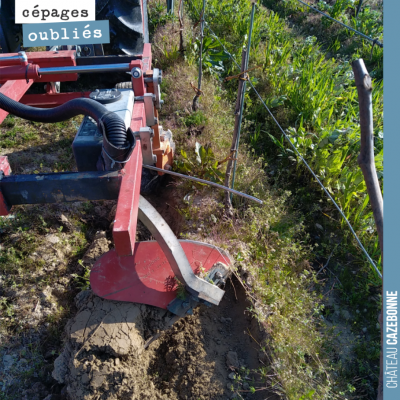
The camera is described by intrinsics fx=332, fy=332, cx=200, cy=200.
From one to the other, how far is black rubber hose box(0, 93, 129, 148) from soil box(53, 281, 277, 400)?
0.96 metres

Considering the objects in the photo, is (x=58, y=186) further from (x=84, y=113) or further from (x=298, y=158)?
(x=298, y=158)

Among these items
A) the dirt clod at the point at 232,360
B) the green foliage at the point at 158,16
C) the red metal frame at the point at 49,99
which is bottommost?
the dirt clod at the point at 232,360

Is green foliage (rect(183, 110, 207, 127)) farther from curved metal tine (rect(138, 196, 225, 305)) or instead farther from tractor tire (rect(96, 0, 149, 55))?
curved metal tine (rect(138, 196, 225, 305))

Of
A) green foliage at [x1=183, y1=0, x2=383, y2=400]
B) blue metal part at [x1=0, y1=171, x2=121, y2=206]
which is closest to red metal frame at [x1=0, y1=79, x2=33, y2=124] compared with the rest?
blue metal part at [x1=0, y1=171, x2=121, y2=206]

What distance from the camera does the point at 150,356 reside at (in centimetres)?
181

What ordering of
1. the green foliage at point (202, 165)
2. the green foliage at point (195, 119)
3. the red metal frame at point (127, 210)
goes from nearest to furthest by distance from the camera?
the red metal frame at point (127, 210)
the green foliage at point (202, 165)
the green foliage at point (195, 119)

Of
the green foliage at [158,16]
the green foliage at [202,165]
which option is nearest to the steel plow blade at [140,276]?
the green foliage at [202,165]

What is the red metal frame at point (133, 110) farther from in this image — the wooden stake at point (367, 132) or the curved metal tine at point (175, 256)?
the wooden stake at point (367, 132)

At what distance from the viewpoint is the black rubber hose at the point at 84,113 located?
4.14ft

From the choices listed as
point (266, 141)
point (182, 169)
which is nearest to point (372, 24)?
point (266, 141)

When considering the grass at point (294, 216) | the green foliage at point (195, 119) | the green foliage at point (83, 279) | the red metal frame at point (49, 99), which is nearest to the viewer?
the grass at point (294, 216)

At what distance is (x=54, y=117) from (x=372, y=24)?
5401 mm

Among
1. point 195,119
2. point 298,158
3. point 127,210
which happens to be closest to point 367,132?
point 127,210

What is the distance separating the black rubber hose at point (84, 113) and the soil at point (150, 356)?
3.15 ft
